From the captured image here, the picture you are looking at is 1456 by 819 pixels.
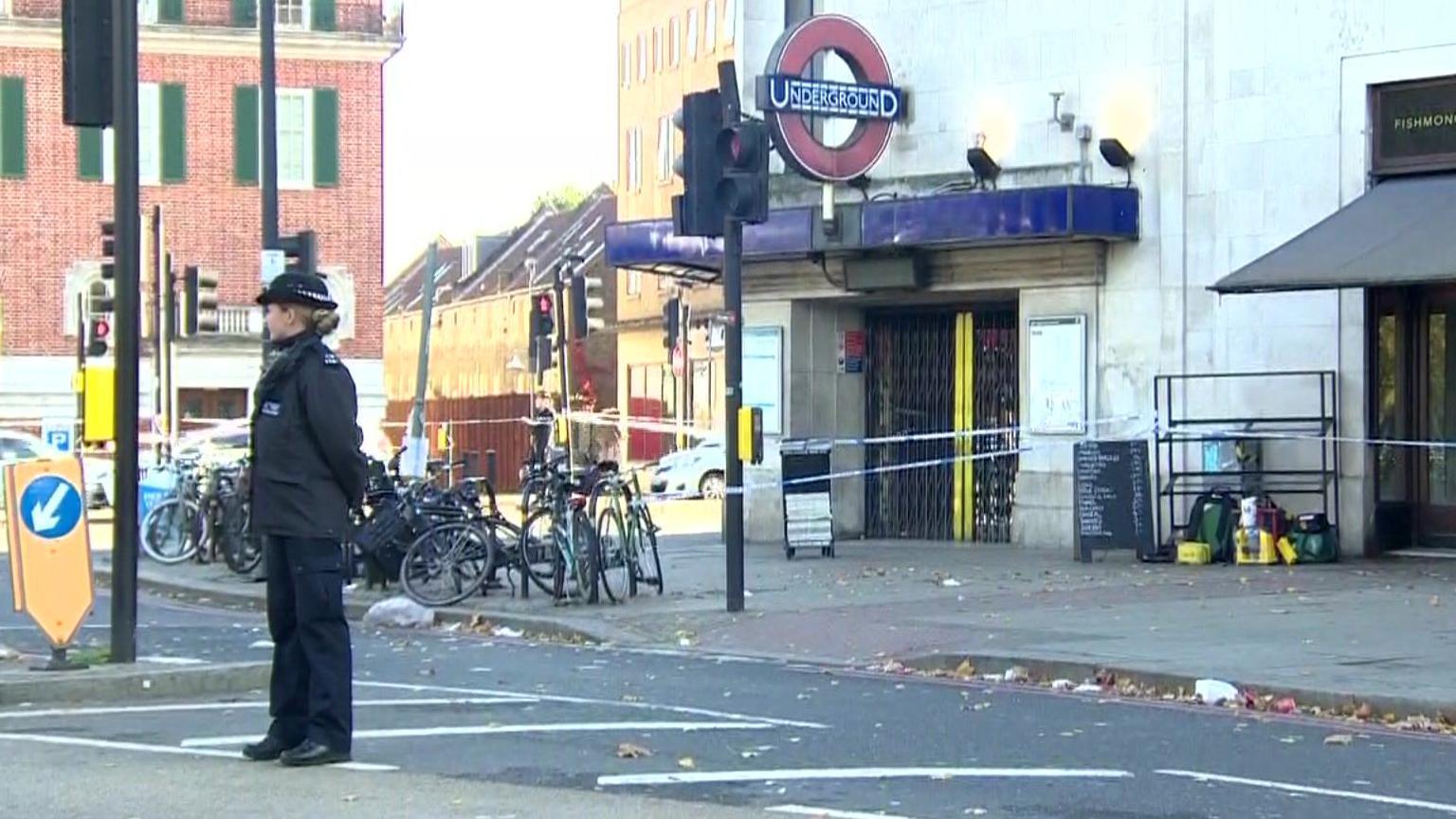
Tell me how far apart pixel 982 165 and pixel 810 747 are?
13715mm

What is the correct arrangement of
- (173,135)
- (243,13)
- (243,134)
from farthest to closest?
(243,13)
(243,134)
(173,135)

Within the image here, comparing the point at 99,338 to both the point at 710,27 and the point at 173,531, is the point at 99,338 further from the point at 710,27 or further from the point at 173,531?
the point at 710,27

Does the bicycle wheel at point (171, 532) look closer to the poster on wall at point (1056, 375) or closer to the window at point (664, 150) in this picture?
the poster on wall at point (1056, 375)

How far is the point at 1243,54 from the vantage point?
69.8 feet

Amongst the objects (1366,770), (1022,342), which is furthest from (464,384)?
(1366,770)

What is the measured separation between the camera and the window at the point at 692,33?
65500 mm

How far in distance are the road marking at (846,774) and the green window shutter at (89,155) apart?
41.3m

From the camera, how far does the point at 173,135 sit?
160 ft

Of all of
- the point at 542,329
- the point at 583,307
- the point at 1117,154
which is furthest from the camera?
the point at 542,329

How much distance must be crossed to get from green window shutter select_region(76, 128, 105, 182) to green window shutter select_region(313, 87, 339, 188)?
4.53 metres

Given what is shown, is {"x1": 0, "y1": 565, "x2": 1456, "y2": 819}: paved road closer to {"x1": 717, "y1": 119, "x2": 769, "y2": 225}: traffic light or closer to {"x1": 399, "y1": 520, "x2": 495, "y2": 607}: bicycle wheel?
{"x1": 717, "y1": 119, "x2": 769, "y2": 225}: traffic light

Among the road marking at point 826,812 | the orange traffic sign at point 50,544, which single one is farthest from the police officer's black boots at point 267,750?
the orange traffic sign at point 50,544

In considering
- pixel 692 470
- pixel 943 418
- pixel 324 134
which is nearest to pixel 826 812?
pixel 943 418

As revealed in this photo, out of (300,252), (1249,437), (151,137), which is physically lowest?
(1249,437)
